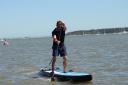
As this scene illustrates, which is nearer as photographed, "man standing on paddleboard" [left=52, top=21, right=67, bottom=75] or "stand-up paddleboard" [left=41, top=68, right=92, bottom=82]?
"stand-up paddleboard" [left=41, top=68, right=92, bottom=82]

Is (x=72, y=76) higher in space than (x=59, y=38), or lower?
lower

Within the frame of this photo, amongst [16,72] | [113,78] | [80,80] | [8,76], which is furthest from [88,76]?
[16,72]

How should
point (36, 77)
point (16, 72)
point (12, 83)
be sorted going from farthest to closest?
point (16, 72)
point (36, 77)
point (12, 83)

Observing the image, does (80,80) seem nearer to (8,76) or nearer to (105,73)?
(105,73)

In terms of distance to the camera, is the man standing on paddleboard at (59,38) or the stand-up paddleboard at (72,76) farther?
the man standing on paddleboard at (59,38)

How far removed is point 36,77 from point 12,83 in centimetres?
185

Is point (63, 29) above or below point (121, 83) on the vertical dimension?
above

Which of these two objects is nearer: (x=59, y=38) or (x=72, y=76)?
(x=72, y=76)

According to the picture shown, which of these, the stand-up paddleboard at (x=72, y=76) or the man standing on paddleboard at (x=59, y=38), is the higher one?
the man standing on paddleboard at (x=59, y=38)

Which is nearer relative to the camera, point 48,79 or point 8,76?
point 48,79

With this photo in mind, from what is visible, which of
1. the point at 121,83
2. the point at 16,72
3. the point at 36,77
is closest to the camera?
the point at 121,83

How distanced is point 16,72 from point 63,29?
5.53 m

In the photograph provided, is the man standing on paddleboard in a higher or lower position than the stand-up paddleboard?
higher

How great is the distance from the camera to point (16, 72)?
68.1ft
